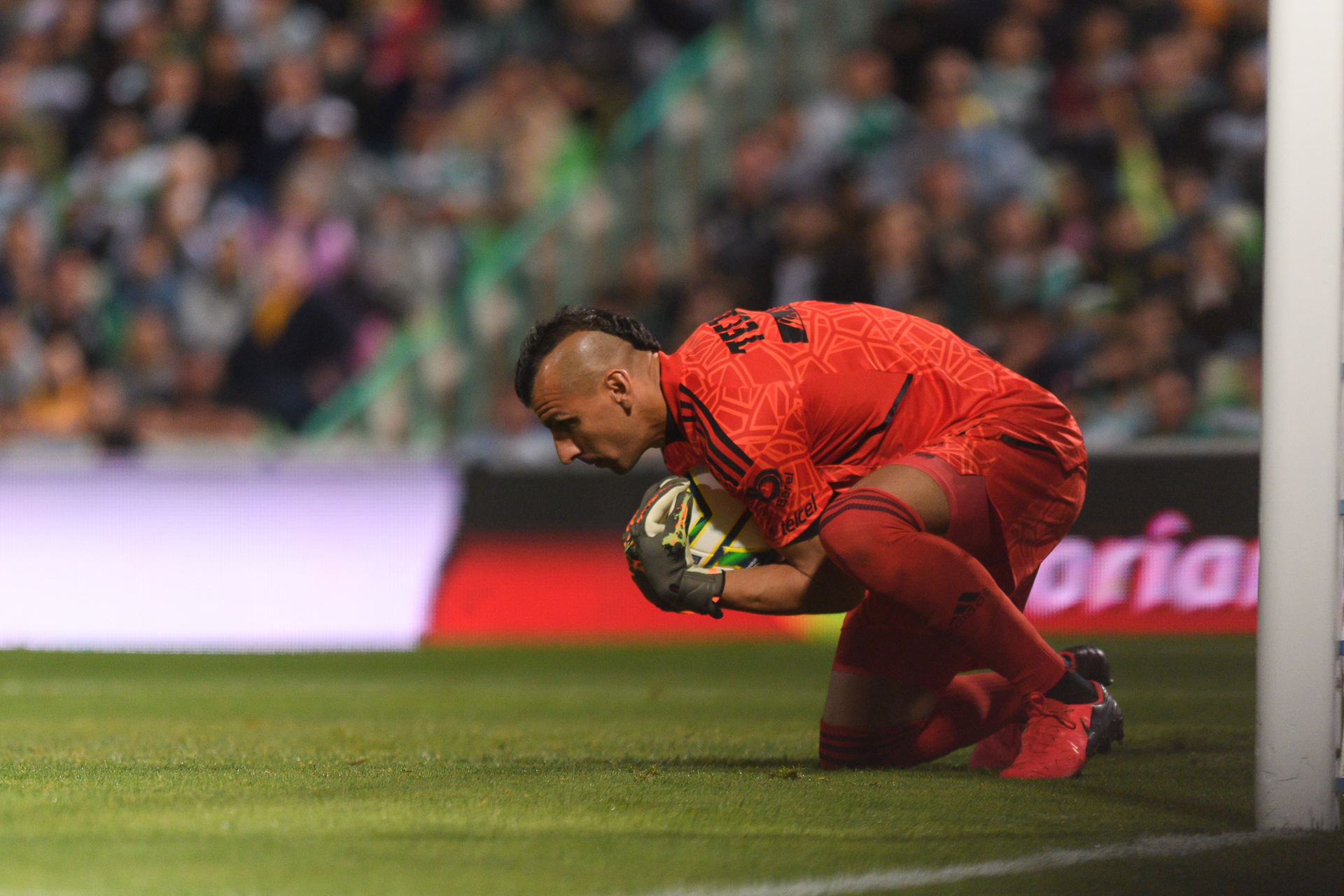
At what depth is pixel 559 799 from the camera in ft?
14.2

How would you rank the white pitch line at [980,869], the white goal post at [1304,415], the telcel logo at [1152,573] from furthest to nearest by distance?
the telcel logo at [1152,573]
the white goal post at [1304,415]
the white pitch line at [980,869]

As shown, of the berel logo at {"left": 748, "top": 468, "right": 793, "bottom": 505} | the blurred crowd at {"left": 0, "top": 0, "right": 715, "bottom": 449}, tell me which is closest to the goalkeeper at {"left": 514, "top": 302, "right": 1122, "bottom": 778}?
the berel logo at {"left": 748, "top": 468, "right": 793, "bottom": 505}

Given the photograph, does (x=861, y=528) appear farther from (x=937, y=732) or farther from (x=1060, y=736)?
(x=937, y=732)

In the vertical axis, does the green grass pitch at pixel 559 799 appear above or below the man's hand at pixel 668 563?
below

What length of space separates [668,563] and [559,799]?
77 centimetres

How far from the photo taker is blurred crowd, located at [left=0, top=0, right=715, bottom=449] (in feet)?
40.9

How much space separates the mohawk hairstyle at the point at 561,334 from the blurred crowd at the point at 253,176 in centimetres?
772

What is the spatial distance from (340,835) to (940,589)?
179 cm

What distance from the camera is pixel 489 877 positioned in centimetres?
331

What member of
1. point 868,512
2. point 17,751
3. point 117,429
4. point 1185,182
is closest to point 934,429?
point 868,512

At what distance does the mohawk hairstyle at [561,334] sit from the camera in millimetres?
4820

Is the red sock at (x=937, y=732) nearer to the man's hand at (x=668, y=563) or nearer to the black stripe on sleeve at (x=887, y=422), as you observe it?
the man's hand at (x=668, y=563)

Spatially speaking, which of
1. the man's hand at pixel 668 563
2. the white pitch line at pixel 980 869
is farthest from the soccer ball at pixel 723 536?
the white pitch line at pixel 980 869

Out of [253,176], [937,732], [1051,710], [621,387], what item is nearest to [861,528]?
[621,387]
